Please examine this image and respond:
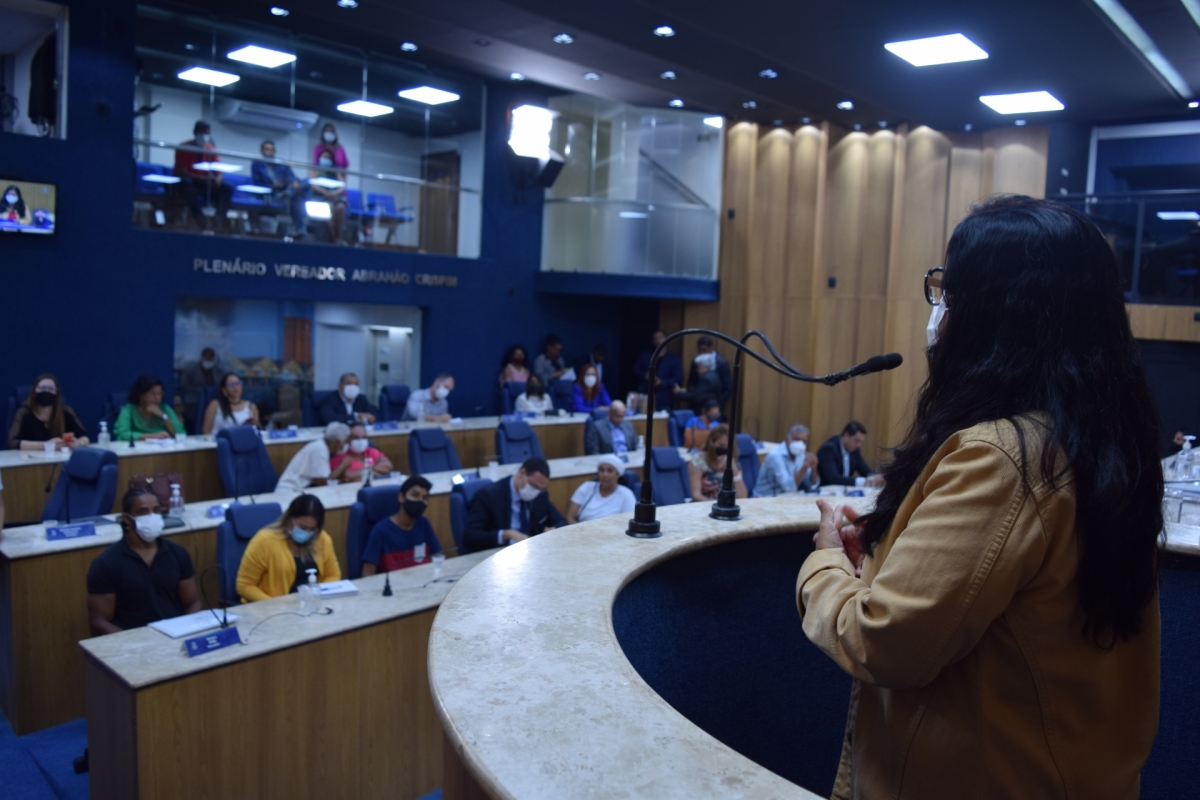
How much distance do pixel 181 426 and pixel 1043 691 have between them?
8.68 m

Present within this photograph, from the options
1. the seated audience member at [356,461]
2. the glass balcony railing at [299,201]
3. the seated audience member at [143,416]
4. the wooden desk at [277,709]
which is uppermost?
the glass balcony railing at [299,201]

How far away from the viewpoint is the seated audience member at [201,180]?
9750mm

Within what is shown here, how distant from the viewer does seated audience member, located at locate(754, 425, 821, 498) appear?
7.93 meters

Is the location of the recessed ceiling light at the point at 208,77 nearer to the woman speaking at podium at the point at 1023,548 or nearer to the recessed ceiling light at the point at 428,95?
the recessed ceiling light at the point at 428,95

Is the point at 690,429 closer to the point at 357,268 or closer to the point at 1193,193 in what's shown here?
the point at 357,268

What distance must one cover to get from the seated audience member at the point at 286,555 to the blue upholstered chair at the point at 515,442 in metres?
3.69

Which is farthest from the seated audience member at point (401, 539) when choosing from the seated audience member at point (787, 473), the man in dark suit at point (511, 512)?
the seated audience member at point (787, 473)

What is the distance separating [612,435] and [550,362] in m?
4.21

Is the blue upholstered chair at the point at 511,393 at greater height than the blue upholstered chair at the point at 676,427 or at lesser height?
greater

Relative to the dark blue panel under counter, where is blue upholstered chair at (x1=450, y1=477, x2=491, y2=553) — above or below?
below

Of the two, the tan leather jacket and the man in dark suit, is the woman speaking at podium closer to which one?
the tan leather jacket

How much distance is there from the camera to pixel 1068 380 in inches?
46.0

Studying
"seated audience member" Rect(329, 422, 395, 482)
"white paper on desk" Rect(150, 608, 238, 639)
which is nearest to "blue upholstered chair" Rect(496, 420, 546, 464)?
"seated audience member" Rect(329, 422, 395, 482)

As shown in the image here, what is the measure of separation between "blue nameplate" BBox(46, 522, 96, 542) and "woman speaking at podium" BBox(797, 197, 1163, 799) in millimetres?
4789
